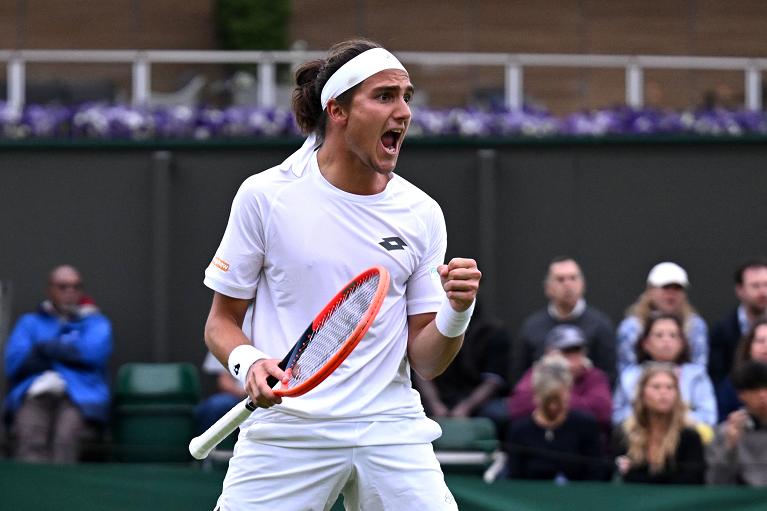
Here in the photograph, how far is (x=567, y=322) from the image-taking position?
906cm

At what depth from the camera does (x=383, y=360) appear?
4605 mm

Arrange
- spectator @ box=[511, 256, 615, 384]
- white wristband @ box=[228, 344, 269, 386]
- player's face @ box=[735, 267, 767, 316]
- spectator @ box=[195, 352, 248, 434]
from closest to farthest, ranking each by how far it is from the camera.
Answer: white wristband @ box=[228, 344, 269, 386] < player's face @ box=[735, 267, 767, 316] < spectator @ box=[511, 256, 615, 384] < spectator @ box=[195, 352, 248, 434]

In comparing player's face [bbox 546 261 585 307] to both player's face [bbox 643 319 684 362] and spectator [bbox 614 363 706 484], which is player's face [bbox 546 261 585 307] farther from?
spectator [bbox 614 363 706 484]

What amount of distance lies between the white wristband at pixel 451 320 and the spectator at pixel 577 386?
12.9 ft

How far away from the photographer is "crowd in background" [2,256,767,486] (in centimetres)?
769

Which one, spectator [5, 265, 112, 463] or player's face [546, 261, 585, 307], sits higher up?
player's face [546, 261, 585, 307]

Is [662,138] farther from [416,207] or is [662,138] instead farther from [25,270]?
[416,207]

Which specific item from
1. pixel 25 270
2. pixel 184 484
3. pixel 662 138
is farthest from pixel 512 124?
pixel 184 484

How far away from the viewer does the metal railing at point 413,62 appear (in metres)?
12.0

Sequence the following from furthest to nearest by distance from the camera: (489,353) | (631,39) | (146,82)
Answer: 1. (631,39)
2. (146,82)
3. (489,353)

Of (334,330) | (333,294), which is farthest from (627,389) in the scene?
(334,330)

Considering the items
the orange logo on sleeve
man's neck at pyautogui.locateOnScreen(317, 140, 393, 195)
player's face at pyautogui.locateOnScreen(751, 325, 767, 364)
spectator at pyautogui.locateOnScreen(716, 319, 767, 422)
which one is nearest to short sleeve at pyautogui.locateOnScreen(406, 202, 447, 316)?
man's neck at pyautogui.locateOnScreen(317, 140, 393, 195)

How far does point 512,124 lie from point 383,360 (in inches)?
270

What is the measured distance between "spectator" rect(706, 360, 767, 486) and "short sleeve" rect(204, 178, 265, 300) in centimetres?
367
